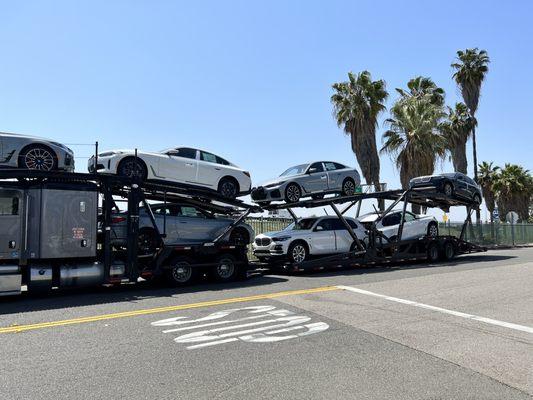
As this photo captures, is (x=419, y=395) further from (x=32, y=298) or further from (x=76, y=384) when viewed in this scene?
(x=32, y=298)

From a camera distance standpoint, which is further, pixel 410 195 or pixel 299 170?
pixel 410 195

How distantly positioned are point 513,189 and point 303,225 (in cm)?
3716

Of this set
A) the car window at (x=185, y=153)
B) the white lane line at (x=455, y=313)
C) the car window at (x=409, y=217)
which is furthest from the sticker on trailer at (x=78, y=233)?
the car window at (x=409, y=217)

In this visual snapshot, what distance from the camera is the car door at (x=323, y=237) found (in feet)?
51.1

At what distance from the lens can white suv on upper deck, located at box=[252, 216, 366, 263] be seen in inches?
587

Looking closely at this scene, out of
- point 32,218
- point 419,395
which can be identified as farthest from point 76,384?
point 32,218

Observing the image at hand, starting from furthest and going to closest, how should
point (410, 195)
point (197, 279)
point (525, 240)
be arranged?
point (525, 240) → point (410, 195) → point (197, 279)

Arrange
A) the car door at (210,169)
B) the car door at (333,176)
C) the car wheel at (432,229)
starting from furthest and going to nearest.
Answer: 1. the car wheel at (432,229)
2. the car door at (333,176)
3. the car door at (210,169)

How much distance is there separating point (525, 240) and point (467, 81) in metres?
13.7

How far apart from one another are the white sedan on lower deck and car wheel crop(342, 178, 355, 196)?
135 cm

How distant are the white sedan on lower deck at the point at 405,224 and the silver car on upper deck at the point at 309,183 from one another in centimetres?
156

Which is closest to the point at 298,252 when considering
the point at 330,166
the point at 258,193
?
Result: the point at 258,193

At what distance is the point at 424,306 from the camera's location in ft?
30.2

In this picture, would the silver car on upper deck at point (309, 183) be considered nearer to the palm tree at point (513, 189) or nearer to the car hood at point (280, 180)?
the car hood at point (280, 180)
